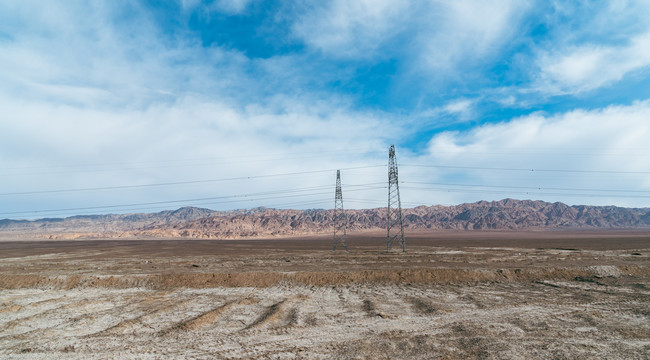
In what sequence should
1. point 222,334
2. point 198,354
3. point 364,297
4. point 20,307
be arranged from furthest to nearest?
point 364,297
point 20,307
point 222,334
point 198,354

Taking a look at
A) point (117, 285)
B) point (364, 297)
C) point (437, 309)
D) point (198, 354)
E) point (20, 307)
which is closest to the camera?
point (198, 354)

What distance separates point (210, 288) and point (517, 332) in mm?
16750

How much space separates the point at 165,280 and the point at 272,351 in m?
15.8

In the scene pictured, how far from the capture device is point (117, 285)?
2141 centimetres

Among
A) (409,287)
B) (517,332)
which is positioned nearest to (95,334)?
(517,332)

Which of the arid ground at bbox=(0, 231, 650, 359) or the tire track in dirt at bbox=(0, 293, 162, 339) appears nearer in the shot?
the arid ground at bbox=(0, 231, 650, 359)

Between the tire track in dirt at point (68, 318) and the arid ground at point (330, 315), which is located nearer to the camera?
the arid ground at point (330, 315)

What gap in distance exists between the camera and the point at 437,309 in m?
13.8

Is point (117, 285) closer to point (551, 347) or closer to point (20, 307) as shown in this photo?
point (20, 307)

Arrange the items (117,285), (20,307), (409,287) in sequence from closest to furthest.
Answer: (20,307) → (409,287) → (117,285)

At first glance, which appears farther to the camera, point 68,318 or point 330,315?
point 68,318

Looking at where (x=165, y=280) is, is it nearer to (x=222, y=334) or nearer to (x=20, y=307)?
(x=20, y=307)

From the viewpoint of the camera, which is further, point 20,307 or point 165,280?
point 165,280

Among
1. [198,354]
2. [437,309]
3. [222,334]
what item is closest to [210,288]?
[222,334]
